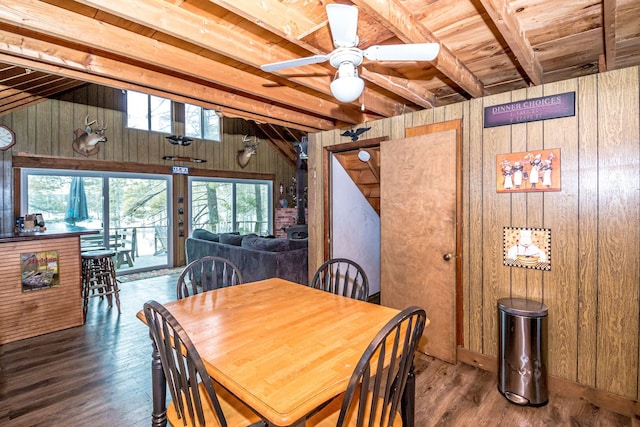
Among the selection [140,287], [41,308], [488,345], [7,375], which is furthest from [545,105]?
[140,287]

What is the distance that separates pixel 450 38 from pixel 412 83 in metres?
0.78

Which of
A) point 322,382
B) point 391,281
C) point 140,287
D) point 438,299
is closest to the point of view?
point 322,382

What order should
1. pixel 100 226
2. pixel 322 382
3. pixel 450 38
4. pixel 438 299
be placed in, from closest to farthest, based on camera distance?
1. pixel 322 382
2. pixel 450 38
3. pixel 438 299
4. pixel 100 226

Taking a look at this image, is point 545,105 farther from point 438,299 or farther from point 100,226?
point 100,226

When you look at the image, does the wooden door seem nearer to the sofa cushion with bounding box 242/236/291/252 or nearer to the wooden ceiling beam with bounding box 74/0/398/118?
the wooden ceiling beam with bounding box 74/0/398/118

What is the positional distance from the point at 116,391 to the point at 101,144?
5.20m

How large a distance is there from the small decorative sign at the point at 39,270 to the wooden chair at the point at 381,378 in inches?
134

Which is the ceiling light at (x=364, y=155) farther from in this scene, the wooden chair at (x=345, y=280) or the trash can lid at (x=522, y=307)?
the trash can lid at (x=522, y=307)

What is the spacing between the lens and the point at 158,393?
1602 millimetres

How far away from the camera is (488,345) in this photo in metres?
2.70

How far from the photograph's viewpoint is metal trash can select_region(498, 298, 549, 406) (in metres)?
2.22

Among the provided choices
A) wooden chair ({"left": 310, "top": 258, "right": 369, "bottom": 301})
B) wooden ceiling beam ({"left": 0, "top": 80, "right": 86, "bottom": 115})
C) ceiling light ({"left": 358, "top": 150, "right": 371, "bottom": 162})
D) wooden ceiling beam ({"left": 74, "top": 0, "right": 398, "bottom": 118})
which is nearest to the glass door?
wooden ceiling beam ({"left": 0, "top": 80, "right": 86, "bottom": 115})

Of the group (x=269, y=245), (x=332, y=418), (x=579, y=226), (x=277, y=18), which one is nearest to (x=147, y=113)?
(x=269, y=245)

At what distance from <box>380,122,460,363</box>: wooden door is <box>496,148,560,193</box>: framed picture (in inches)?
13.7
